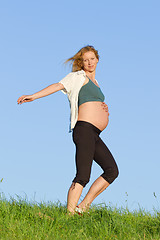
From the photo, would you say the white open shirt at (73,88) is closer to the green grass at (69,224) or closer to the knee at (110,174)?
the knee at (110,174)

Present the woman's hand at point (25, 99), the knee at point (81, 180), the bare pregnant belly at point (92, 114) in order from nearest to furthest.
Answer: the woman's hand at point (25, 99)
the knee at point (81, 180)
the bare pregnant belly at point (92, 114)

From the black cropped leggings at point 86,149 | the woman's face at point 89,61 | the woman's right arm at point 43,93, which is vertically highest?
the woman's face at point 89,61

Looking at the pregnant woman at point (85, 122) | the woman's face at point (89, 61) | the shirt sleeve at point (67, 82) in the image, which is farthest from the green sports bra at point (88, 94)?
the woman's face at point (89, 61)

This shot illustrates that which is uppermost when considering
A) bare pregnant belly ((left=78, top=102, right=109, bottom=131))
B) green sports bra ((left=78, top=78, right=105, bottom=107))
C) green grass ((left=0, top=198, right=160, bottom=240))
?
green sports bra ((left=78, top=78, right=105, bottom=107))

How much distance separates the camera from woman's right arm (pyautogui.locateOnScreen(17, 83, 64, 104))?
527cm

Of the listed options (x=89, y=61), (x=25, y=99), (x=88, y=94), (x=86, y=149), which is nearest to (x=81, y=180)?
(x=86, y=149)

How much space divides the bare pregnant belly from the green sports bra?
2.6 inches

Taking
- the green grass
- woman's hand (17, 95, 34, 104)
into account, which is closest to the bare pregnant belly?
woman's hand (17, 95, 34, 104)

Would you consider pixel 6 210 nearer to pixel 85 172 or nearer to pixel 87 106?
pixel 85 172

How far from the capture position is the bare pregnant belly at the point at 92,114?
18.3 ft

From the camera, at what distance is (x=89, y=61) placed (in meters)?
5.93

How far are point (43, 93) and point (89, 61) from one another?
1.02 meters

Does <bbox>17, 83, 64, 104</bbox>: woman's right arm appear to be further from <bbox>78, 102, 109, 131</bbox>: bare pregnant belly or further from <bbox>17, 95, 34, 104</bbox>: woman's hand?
<bbox>78, 102, 109, 131</bbox>: bare pregnant belly

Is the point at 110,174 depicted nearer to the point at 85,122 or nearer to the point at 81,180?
the point at 81,180
